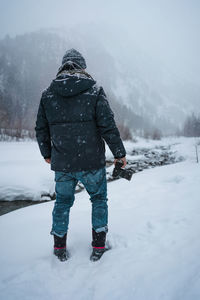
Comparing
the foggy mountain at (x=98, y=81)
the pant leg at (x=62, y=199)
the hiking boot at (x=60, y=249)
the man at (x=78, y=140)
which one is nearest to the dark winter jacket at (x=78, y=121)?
the man at (x=78, y=140)

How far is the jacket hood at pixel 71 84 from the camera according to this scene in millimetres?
1353

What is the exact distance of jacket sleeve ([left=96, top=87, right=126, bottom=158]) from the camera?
1.39 meters

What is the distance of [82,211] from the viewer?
2.48 meters

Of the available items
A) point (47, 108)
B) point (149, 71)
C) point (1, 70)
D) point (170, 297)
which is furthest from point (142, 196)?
point (149, 71)

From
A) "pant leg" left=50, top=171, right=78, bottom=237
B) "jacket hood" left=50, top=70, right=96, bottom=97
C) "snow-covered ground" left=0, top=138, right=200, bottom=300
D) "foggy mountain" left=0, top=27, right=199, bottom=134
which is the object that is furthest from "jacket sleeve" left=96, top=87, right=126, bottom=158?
"foggy mountain" left=0, top=27, right=199, bottom=134

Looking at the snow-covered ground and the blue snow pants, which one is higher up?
the blue snow pants

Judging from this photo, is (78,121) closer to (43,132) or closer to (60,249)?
(43,132)

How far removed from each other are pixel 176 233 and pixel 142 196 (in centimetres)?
132

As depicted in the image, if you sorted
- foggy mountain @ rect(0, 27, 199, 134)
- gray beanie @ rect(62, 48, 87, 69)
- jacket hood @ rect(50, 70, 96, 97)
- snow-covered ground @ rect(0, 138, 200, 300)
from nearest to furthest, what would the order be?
snow-covered ground @ rect(0, 138, 200, 300) < jacket hood @ rect(50, 70, 96, 97) < gray beanie @ rect(62, 48, 87, 69) < foggy mountain @ rect(0, 27, 199, 134)

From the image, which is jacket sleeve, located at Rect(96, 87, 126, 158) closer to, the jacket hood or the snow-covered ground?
the jacket hood

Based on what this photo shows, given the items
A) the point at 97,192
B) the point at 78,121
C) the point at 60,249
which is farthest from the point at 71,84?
the point at 60,249

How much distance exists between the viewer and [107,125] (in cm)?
139

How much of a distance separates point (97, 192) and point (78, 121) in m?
0.71

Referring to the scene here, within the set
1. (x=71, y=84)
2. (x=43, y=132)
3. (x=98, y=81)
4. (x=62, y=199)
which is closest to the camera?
(x=71, y=84)
